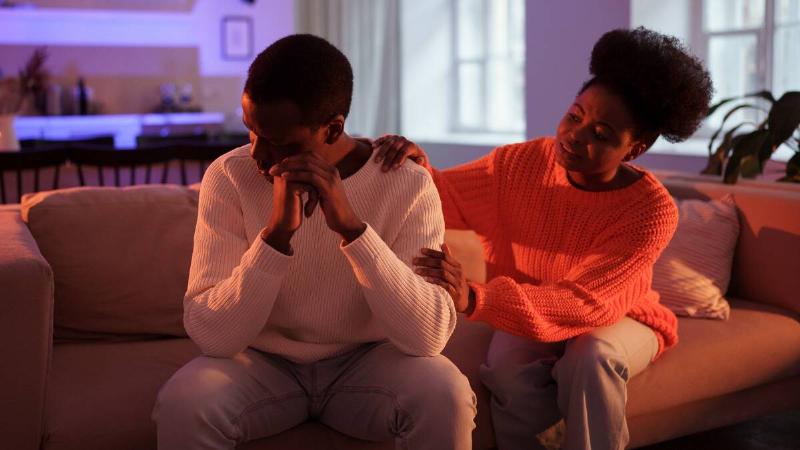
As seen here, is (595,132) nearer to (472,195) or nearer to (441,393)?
(472,195)

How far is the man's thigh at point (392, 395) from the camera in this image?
153cm

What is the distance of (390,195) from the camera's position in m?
1.71

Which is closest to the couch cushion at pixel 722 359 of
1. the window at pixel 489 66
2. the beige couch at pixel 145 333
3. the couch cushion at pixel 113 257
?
the beige couch at pixel 145 333

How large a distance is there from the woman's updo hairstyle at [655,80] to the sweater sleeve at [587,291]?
19 centimetres

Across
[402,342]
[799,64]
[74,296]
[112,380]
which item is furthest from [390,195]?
[799,64]

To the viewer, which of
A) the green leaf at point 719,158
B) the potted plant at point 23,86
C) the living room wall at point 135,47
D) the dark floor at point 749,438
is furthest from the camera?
the living room wall at point 135,47

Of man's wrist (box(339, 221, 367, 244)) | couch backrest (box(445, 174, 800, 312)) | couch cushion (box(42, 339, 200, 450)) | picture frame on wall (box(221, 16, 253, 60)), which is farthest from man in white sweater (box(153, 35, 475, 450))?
picture frame on wall (box(221, 16, 253, 60))

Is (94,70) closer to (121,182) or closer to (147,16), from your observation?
(147,16)

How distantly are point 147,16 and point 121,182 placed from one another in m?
3.75

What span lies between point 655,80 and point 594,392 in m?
0.64

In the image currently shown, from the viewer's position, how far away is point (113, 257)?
219 cm

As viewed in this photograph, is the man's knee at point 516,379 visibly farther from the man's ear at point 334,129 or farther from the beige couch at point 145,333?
the man's ear at point 334,129

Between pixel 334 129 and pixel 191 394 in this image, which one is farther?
pixel 334 129

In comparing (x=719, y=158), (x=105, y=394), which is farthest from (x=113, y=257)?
(x=719, y=158)
